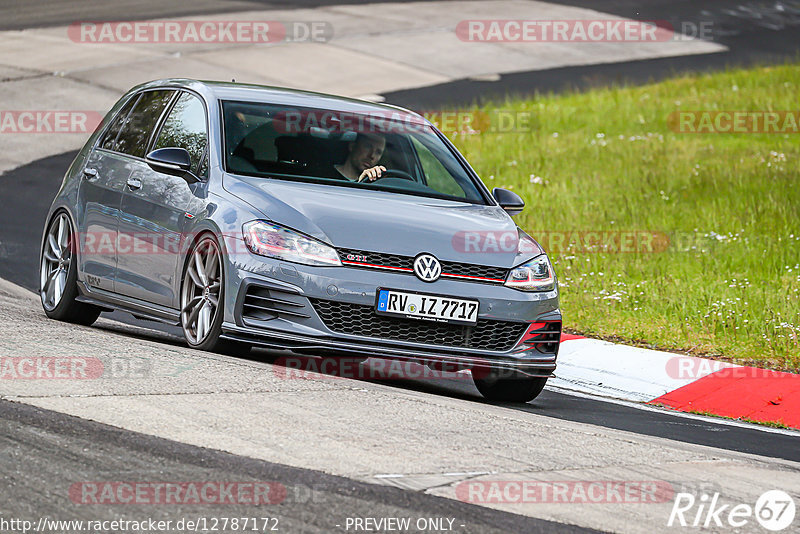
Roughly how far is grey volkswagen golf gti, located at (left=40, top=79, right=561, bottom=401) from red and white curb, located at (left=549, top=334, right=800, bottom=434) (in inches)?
50.4

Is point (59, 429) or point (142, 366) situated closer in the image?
point (59, 429)

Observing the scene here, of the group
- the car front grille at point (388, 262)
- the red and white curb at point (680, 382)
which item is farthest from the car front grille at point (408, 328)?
the red and white curb at point (680, 382)

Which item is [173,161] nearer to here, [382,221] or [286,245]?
[286,245]

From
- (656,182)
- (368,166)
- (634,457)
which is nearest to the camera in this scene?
(634,457)

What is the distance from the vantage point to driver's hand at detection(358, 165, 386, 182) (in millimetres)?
8266

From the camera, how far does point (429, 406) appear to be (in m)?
6.61

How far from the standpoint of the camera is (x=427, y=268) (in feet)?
23.6

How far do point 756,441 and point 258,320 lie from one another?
114 inches

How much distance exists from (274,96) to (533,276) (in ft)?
7.26

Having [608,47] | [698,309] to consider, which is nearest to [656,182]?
[698,309]

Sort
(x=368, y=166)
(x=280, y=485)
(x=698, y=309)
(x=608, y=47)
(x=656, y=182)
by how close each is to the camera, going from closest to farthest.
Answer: (x=280, y=485)
(x=368, y=166)
(x=698, y=309)
(x=656, y=182)
(x=608, y=47)

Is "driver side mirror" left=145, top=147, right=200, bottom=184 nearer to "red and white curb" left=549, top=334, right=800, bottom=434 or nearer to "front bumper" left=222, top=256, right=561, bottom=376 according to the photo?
"front bumper" left=222, top=256, right=561, bottom=376

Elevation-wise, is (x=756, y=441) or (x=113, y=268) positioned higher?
(x=113, y=268)

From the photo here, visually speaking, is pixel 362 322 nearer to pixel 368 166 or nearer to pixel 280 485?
pixel 368 166
